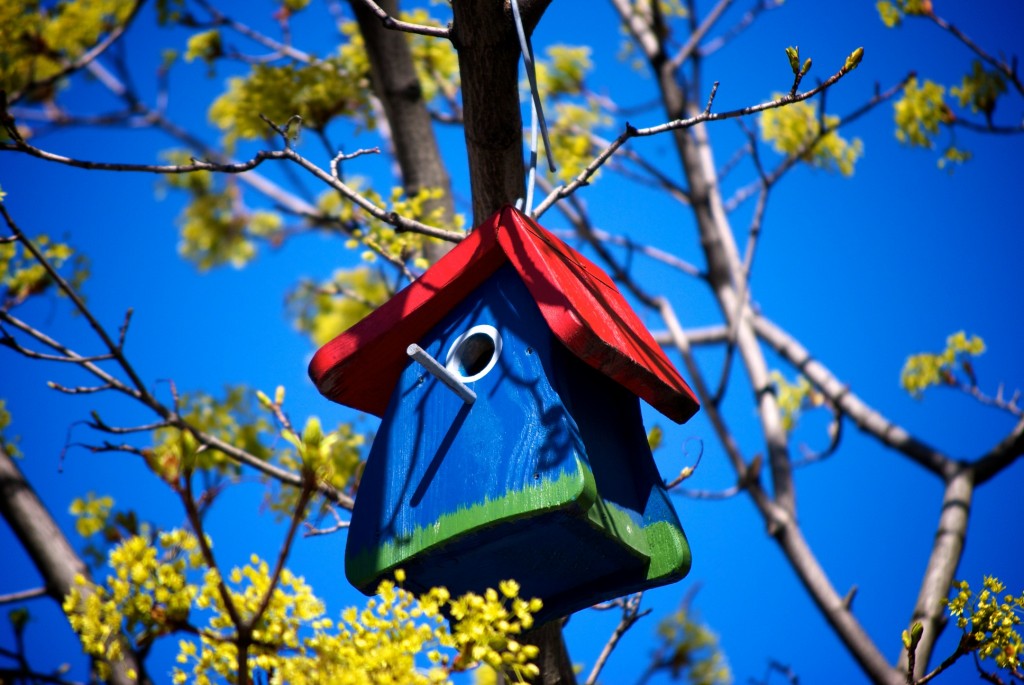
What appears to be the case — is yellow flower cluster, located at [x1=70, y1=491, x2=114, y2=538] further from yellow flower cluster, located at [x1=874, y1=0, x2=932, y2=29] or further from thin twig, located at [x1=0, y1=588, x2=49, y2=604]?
yellow flower cluster, located at [x1=874, y1=0, x2=932, y2=29]

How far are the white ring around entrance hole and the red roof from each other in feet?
0.40

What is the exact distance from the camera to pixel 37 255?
273 cm

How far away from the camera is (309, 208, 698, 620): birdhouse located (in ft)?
7.39

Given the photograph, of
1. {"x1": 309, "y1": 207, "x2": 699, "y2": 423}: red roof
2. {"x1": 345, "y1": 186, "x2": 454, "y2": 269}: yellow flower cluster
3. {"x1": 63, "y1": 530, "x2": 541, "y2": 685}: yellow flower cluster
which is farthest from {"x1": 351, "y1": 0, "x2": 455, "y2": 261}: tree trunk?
{"x1": 63, "y1": 530, "x2": 541, "y2": 685}: yellow flower cluster

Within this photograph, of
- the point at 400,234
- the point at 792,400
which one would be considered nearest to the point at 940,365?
the point at 792,400

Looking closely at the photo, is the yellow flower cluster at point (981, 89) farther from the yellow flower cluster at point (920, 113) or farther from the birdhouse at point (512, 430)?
the birdhouse at point (512, 430)

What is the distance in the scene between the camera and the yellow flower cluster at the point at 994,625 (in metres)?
2.07

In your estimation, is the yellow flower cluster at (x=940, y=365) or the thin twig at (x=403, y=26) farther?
the yellow flower cluster at (x=940, y=365)

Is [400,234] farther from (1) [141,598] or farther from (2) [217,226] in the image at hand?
(2) [217,226]

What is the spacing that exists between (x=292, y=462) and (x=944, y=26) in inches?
131

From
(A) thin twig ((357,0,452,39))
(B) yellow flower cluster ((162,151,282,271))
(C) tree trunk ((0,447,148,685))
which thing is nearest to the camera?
(A) thin twig ((357,0,452,39))

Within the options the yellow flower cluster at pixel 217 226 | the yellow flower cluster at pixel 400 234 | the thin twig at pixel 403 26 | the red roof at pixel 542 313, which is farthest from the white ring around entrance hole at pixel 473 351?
the yellow flower cluster at pixel 217 226

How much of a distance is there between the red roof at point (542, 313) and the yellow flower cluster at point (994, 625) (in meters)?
0.79

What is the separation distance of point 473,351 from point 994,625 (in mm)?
1334
